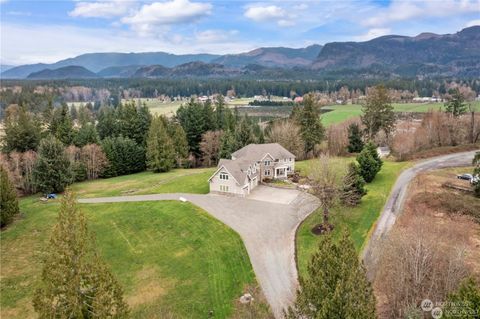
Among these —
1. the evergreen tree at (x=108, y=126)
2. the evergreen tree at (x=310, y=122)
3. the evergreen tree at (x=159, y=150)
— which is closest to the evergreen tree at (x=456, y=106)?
the evergreen tree at (x=310, y=122)

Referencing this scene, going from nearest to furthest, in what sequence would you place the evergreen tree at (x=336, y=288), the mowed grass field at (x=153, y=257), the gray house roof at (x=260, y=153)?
1. the evergreen tree at (x=336, y=288)
2. the mowed grass field at (x=153, y=257)
3. the gray house roof at (x=260, y=153)

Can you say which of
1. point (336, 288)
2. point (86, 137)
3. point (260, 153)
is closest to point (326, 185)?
point (260, 153)

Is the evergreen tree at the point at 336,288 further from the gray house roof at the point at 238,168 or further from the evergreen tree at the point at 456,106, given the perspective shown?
the evergreen tree at the point at 456,106

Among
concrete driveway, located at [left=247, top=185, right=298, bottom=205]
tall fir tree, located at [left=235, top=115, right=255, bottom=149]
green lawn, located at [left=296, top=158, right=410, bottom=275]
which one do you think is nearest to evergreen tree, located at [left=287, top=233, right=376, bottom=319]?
green lawn, located at [left=296, top=158, right=410, bottom=275]

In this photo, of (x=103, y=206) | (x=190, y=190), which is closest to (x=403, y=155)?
(x=190, y=190)

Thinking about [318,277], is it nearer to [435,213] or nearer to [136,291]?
[136,291]

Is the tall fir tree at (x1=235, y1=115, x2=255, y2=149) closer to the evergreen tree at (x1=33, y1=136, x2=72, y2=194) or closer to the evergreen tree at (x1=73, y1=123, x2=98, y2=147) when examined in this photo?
the evergreen tree at (x1=73, y1=123, x2=98, y2=147)

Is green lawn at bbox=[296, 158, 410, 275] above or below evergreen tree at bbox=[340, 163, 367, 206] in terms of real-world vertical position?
below
